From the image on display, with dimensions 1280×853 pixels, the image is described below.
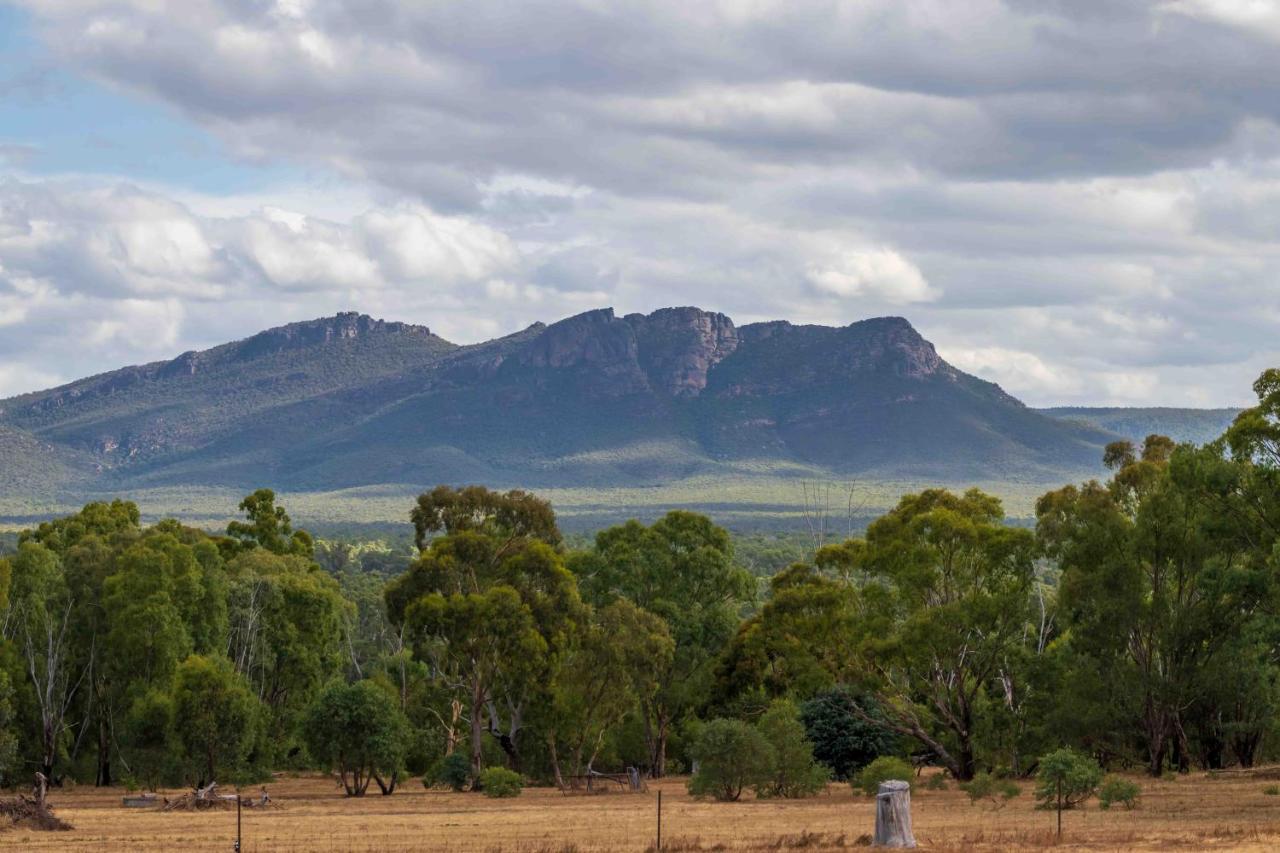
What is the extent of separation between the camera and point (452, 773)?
208ft

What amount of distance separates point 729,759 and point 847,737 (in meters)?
9.67

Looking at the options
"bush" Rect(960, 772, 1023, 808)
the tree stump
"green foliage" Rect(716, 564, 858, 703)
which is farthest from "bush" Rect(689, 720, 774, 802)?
the tree stump

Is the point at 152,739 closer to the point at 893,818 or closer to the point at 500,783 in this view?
the point at 500,783

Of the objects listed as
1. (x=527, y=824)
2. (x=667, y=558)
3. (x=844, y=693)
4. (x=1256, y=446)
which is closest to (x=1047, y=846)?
(x=527, y=824)

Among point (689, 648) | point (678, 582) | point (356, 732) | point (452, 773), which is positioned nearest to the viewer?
point (356, 732)

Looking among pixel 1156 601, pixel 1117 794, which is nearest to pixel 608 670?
pixel 1156 601

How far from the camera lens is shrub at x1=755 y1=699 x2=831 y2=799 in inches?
2119

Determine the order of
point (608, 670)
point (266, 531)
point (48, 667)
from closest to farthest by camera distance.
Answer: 1. point (608, 670)
2. point (48, 667)
3. point (266, 531)

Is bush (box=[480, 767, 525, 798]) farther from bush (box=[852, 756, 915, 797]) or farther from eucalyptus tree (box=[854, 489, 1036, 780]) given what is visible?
eucalyptus tree (box=[854, 489, 1036, 780])

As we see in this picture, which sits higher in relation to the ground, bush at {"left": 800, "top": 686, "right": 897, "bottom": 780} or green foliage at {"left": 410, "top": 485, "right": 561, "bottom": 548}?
green foliage at {"left": 410, "top": 485, "right": 561, "bottom": 548}

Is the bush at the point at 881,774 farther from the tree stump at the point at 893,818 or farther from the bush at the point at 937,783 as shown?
the tree stump at the point at 893,818

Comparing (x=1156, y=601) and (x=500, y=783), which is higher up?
(x=1156, y=601)

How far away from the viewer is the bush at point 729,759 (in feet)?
173

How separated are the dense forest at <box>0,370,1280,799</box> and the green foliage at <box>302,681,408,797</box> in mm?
94
